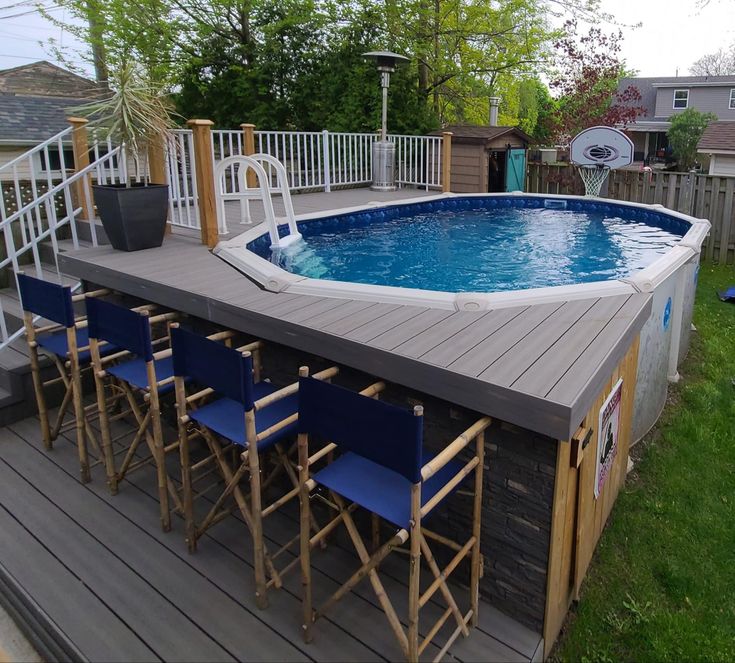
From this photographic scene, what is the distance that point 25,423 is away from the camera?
3.77 meters

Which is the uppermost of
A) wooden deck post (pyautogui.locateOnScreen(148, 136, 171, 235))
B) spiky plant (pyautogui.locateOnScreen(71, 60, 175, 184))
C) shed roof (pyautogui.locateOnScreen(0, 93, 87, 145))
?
shed roof (pyautogui.locateOnScreen(0, 93, 87, 145))

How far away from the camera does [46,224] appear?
5562 millimetres

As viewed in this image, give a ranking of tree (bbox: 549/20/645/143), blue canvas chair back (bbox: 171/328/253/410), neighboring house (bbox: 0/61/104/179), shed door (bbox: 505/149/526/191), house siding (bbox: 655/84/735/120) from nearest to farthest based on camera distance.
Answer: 1. blue canvas chair back (bbox: 171/328/253/410)
2. shed door (bbox: 505/149/526/191)
3. neighboring house (bbox: 0/61/104/179)
4. tree (bbox: 549/20/645/143)
5. house siding (bbox: 655/84/735/120)

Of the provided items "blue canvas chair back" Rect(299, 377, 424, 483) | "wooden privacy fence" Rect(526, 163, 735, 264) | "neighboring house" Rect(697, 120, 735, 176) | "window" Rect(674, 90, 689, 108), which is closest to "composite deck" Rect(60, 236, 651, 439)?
"blue canvas chair back" Rect(299, 377, 424, 483)

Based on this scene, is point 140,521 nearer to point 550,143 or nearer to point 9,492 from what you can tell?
point 9,492

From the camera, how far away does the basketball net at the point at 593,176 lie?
9.38 metres

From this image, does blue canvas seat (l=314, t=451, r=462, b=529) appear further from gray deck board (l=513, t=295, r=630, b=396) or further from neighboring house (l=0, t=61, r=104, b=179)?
neighboring house (l=0, t=61, r=104, b=179)

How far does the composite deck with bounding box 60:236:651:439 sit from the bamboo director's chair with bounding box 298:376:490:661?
206 mm

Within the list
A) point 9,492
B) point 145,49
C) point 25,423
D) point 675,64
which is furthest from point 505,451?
point 675,64

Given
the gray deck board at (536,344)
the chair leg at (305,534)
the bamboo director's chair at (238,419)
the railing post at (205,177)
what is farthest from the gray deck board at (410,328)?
the railing post at (205,177)

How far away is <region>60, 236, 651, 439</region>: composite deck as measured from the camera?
6.82 ft

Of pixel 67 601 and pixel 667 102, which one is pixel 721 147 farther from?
pixel 67 601

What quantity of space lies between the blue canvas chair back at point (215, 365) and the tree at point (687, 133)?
80.9ft

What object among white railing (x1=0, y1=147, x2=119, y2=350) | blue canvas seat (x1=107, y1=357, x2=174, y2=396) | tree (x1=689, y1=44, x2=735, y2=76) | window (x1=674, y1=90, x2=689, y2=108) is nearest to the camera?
blue canvas seat (x1=107, y1=357, x2=174, y2=396)
